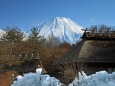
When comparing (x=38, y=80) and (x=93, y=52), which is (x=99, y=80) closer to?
(x=38, y=80)

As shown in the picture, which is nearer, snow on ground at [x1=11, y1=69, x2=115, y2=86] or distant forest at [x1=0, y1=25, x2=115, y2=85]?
snow on ground at [x1=11, y1=69, x2=115, y2=86]

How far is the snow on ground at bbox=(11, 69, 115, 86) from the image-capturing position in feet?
22.1

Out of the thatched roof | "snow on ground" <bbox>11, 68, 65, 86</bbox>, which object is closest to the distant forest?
the thatched roof

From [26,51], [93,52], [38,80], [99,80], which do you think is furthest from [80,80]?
[26,51]

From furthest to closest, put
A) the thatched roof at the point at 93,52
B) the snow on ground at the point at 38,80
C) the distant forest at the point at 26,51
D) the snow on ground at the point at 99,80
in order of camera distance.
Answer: the distant forest at the point at 26,51
the thatched roof at the point at 93,52
the snow on ground at the point at 38,80
the snow on ground at the point at 99,80

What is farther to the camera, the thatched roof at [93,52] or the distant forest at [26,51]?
the distant forest at [26,51]

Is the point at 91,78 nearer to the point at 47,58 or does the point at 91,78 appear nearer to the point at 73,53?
the point at 73,53

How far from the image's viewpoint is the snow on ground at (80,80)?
6.74 metres

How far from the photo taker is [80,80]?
7.04 m

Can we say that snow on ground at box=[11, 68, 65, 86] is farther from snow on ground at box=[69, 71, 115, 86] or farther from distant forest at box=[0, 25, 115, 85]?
distant forest at box=[0, 25, 115, 85]

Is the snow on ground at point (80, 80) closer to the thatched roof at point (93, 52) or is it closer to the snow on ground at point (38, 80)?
the snow on ground at point (38, 80)

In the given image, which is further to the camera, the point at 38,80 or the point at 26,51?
the point at 26,51

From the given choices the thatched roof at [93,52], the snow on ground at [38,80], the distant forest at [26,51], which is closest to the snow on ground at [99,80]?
the snow on ground at [38,80]

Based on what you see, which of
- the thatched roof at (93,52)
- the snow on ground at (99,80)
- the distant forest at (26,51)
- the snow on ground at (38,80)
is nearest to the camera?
the snow on ground at (99,80)
